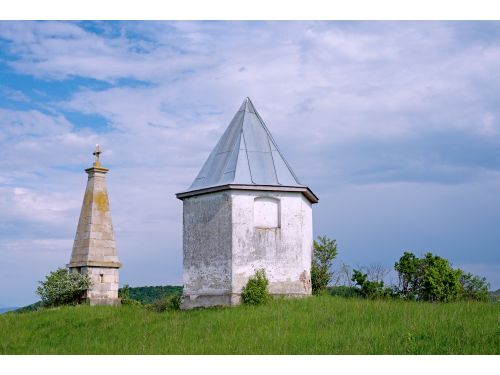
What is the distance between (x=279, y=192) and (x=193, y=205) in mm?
3148

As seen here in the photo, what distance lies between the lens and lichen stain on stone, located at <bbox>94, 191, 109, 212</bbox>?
90.7 feet

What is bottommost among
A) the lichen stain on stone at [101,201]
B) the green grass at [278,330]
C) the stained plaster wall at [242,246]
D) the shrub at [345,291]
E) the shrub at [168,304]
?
the green grass at [278,330]

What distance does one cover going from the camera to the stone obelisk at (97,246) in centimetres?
2672

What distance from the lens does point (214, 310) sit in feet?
66.8

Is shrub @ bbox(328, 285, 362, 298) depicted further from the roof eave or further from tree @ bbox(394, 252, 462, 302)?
the roof eave

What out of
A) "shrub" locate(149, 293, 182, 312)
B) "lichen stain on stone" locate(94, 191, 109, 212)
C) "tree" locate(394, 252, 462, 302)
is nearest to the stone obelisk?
"lichen stain on stone" locate(94, 191, 109, 212)

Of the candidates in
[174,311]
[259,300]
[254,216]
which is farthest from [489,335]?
[174,311]

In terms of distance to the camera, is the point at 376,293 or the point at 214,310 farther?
the point at 376,293

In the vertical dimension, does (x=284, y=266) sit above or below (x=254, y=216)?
below

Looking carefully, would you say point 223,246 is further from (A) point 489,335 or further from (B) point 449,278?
(A) point 489,335

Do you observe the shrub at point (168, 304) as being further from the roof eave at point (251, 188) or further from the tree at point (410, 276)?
the tree at point (410, 276)

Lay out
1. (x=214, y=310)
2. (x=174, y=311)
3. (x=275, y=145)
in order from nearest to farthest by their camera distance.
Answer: (x=214, y=310), (x=174, y=311), (x=275, y=145)

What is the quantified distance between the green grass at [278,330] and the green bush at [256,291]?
508 mm

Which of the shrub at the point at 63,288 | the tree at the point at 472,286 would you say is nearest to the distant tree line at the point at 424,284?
the tree at the point at 472,286
